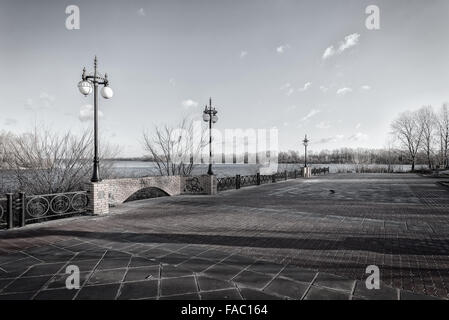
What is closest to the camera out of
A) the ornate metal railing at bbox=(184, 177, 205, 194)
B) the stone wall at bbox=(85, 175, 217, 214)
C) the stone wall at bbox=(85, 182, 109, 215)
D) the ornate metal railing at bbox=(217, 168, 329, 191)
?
the stone wall at bbox=(85, 182, 109, 215)

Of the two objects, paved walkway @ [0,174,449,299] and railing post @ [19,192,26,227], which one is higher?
railing post @ [19,192,26,227]

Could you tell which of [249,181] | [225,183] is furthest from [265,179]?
[225,183]

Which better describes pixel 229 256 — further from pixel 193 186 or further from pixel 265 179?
pixel 265 179

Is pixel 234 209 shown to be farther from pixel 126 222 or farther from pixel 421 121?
pixel 421 121

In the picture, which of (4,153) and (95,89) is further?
(4,153)

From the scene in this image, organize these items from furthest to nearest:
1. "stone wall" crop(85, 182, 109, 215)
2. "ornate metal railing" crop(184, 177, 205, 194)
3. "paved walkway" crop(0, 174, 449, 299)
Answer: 1. "ornate metal railing" crop(184, 177, 205, 194)
2. "stone wall" crop(85, 182, 109, 215)
3. "paved walkway" crop(0, 174, 449, 299)

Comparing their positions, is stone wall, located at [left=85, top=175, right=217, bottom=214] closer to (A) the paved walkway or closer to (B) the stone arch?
(B) the stone arch

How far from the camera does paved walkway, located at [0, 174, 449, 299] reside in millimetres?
3465

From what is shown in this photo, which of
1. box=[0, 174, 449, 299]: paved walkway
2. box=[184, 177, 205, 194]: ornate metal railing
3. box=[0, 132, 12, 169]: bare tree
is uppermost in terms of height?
box=[0, 132, 12, 169]: bare tree

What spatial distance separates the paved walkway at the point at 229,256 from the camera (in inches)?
136

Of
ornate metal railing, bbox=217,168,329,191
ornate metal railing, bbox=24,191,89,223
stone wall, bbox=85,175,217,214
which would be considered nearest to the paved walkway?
ornate metal railing, bbox=24,191,89,223

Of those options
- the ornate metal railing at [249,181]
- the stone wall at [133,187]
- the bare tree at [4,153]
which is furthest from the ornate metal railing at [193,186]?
the bare tree at [4,153]

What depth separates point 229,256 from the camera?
4824 mm

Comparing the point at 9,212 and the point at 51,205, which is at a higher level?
the point at 9,212
